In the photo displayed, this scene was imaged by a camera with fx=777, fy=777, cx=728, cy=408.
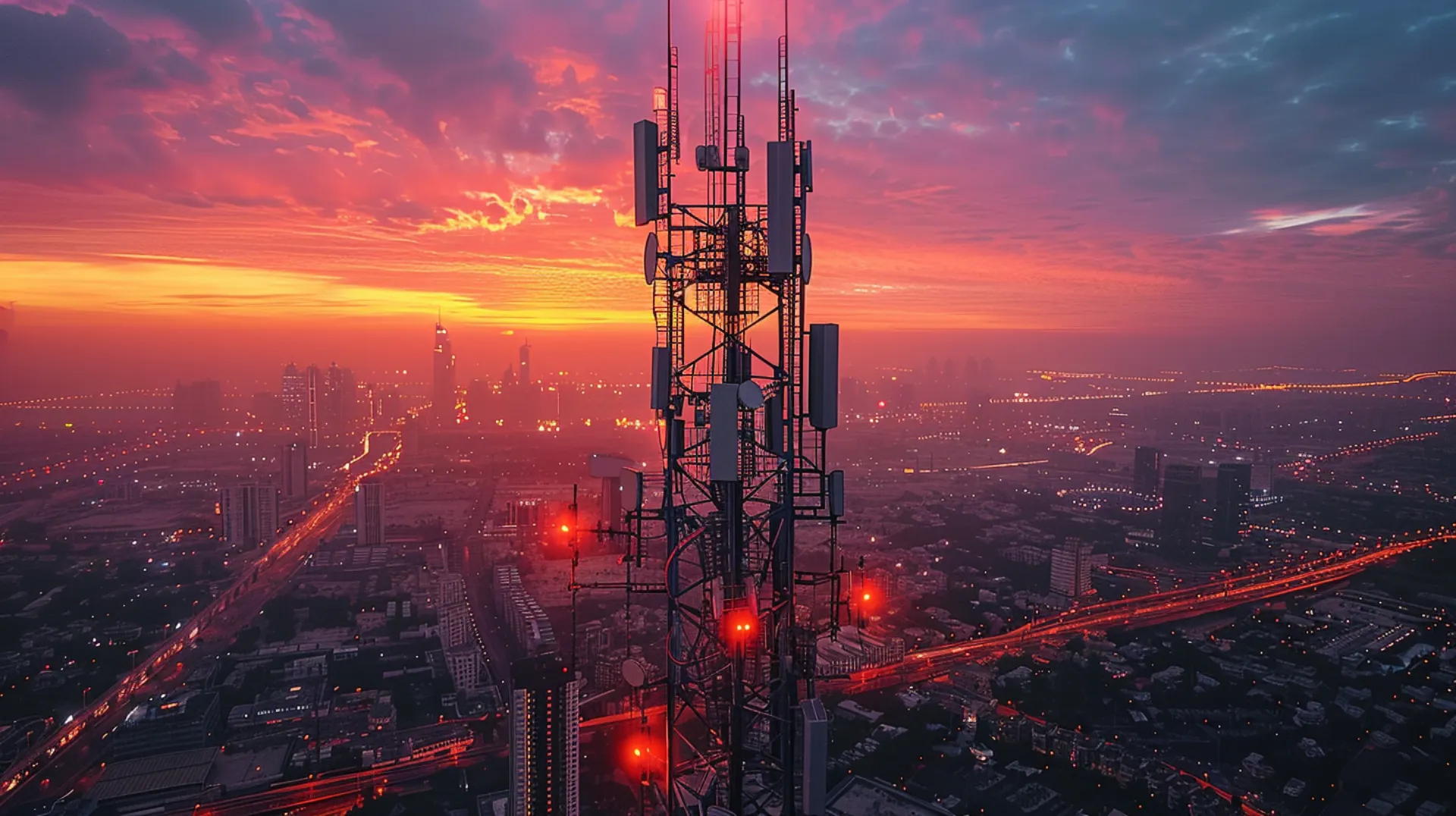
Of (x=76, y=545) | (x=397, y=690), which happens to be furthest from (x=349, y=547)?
(x=397, y=690)

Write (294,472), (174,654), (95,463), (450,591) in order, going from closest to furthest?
(174,654) → (450,591) → (294,472) → (95,463)

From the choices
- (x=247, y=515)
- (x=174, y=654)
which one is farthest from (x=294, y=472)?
(x=174, y=654)

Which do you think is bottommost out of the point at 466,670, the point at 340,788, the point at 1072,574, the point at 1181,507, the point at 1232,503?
the point at 340,788

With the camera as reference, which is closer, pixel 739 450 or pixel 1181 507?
pixel 739 450

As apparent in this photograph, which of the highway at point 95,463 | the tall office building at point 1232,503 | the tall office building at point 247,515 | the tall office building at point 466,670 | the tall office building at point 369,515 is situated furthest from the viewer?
the highway at point 95,463

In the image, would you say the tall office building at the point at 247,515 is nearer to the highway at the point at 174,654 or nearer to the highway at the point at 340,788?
the highway at the point at 174,654

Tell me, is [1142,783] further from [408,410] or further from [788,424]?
[408,410]

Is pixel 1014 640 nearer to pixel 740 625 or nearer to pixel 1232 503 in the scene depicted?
pixel 1232 503

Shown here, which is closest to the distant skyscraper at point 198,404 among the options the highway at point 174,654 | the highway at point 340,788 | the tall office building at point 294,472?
the tall office building at point 294,472
